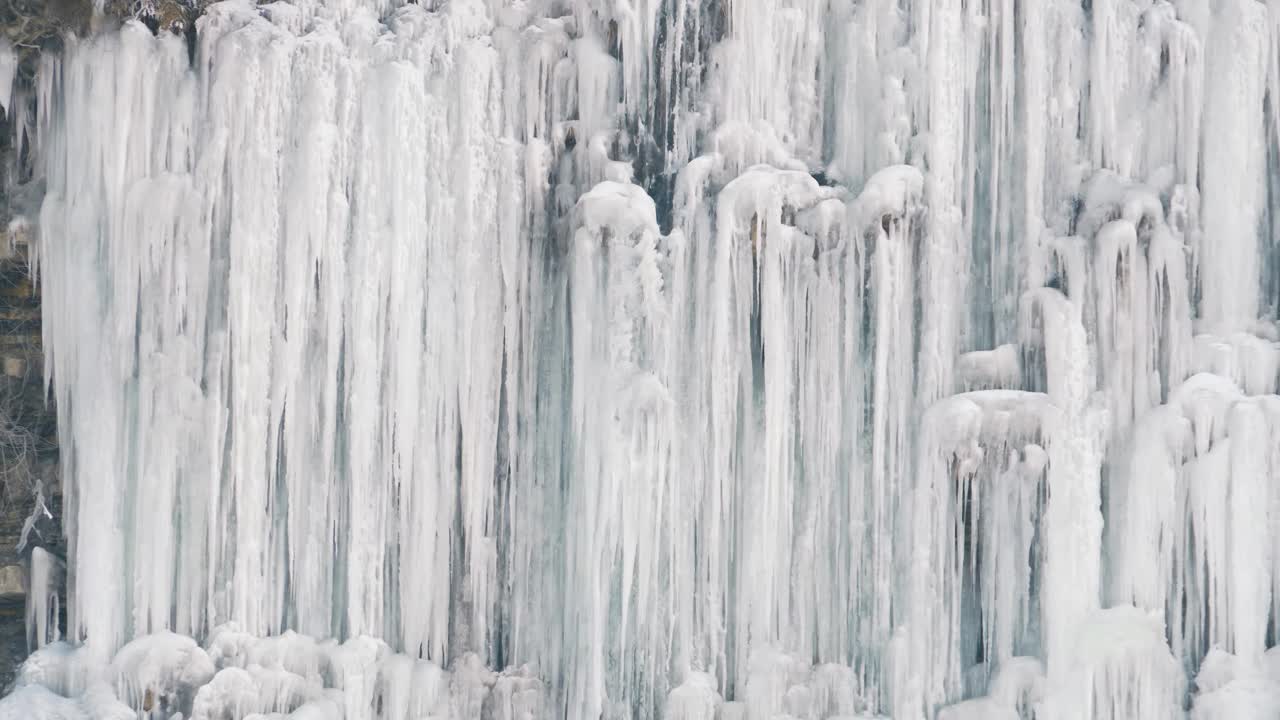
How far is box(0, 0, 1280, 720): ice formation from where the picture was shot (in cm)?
801

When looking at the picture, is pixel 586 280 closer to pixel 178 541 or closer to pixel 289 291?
pixel 289 291

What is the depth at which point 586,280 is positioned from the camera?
8.30 m

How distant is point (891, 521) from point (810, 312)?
4.32ft

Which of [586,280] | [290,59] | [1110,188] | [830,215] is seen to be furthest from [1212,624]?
[290,59]

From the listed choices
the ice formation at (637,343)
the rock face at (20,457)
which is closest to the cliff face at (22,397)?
the rock face at (20,457)

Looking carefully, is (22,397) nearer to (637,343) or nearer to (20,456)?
(20,456)

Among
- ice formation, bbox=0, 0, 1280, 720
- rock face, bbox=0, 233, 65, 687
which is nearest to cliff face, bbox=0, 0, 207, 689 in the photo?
rock face, bbox=0, 233, 65, 687

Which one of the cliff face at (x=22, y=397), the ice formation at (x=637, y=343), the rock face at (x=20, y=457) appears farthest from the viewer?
the rock face at (x=20, y=457)

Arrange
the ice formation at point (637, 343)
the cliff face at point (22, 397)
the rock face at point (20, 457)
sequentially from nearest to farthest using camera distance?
the ice formation at point (637, 343)
the cliff face at point (22, 397)
the rock face at point (20, 457)

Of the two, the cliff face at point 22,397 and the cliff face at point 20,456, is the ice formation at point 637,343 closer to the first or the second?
the cliff face at point 22,397

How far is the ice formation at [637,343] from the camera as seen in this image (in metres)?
8.01

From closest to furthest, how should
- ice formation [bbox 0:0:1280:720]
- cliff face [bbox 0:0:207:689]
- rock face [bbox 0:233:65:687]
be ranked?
ice formation [bbox 0:0:1280:720]
cliff face [bbox 0:0:207:689]
rock face [bbox 0:233:65:687]

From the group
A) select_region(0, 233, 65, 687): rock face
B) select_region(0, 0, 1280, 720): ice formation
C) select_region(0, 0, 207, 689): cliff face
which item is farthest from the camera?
select_region(0, 233, 65, 687): rock face

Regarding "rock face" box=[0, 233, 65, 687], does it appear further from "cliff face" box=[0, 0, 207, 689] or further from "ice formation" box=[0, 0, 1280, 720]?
"ice formation" box=[0, 0, 1280, 720]
